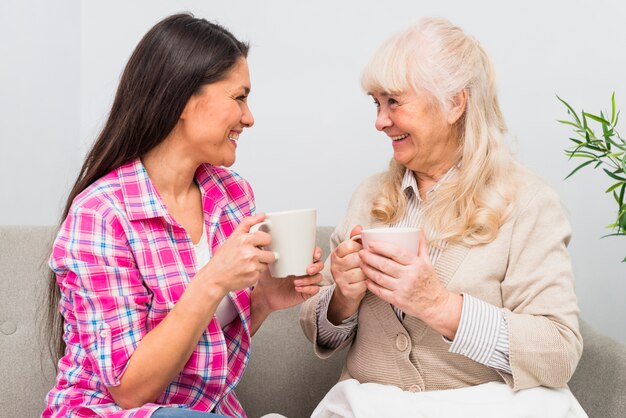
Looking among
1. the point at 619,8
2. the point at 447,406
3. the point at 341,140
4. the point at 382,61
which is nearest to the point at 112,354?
the point at 447,406

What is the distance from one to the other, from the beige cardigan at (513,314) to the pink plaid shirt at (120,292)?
0.31 m

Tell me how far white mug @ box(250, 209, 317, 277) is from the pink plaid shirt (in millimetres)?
225

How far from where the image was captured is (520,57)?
228 centimetres

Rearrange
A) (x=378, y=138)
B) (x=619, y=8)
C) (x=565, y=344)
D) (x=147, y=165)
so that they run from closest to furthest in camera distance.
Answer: (x=565, y=344) < (x=147, y=165) < (x=619, y=8) < (x=378, y=138)

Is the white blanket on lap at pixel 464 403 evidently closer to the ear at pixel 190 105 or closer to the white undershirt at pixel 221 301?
the white undershirt at pixel 221 301

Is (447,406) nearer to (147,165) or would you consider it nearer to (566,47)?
(147,165)

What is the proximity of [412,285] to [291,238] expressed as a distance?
0.24 m

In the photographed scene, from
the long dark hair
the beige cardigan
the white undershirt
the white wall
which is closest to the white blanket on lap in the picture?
the beige cardigan

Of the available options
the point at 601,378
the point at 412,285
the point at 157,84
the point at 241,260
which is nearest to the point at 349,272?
the point at 412,285

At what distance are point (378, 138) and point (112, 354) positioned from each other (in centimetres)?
133

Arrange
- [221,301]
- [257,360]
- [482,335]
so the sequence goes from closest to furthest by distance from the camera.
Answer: [482,335] < [221,301] < [257,360]

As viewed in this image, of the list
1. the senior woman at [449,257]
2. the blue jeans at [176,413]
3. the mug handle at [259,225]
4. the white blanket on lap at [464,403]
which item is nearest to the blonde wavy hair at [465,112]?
the senior woman at [449,257]

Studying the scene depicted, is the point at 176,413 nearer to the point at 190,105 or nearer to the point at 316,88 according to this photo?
the point at 190,105

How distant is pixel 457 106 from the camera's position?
1566mm
